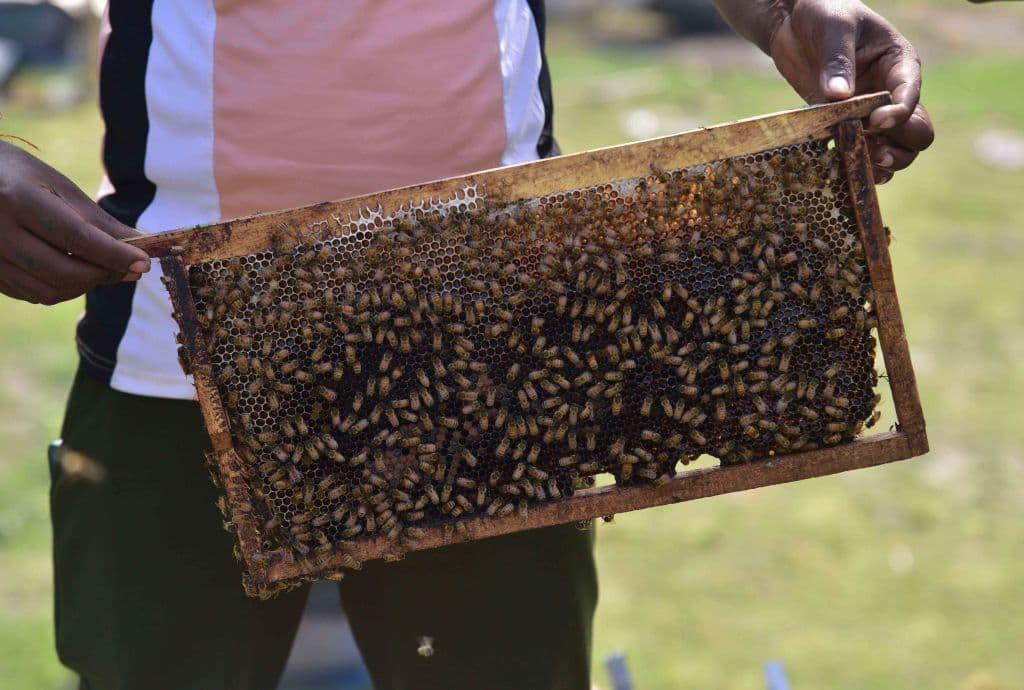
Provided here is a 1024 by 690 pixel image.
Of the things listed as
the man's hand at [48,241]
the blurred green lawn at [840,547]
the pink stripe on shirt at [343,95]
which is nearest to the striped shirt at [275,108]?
the pink stripe on shirt at [343,95]

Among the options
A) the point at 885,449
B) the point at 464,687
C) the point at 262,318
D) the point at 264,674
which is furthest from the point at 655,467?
the point at 264,674

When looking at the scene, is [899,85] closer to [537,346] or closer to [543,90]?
[543,90]

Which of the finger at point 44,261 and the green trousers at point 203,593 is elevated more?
the finger at point 44,261

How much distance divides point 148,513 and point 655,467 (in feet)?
4.14

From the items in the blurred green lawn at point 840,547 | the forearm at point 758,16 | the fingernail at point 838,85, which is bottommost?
the blurred green lawn at point 840,547

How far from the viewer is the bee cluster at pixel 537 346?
2457 mm

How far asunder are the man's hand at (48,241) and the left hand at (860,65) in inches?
63.3

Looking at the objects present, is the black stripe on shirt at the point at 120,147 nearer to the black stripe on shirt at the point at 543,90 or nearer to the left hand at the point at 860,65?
the black stripe on shirt at the point at 543,90

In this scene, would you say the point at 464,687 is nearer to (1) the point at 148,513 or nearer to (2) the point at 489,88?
(1) the point at 148,513

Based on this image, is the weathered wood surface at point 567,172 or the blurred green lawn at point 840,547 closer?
the weathered wood surface at point 567,172

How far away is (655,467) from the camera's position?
252 centimetres

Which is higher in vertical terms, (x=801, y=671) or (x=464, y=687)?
(x=464, y=687)

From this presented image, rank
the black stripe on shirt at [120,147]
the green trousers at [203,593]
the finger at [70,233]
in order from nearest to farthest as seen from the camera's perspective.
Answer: the finger at [70,233], the black stripe on shirt at [120,147], the green trousers at [203,593]

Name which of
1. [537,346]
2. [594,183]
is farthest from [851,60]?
[537,346]
